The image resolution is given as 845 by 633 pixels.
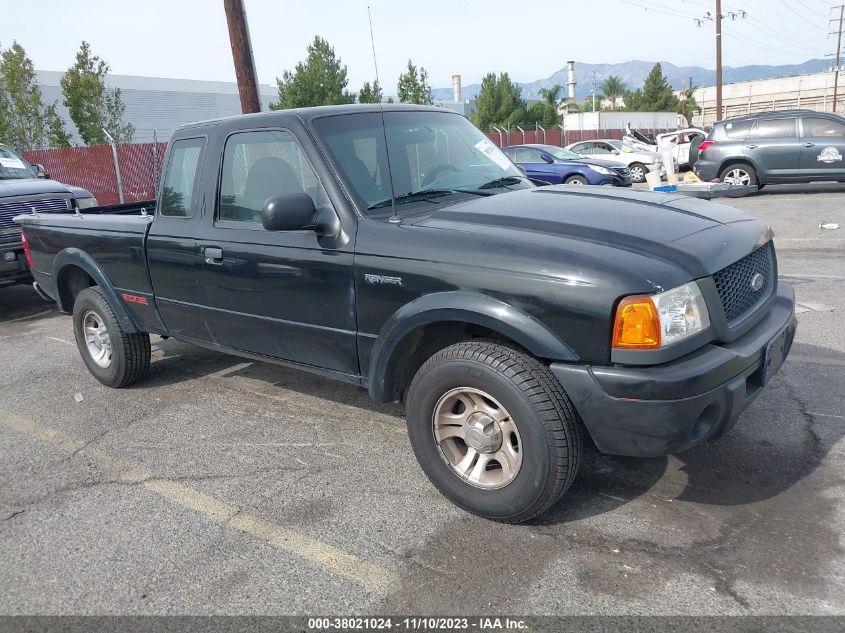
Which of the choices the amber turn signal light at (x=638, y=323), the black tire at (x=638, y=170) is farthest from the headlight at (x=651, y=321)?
the black tire at (x=638, y=170)

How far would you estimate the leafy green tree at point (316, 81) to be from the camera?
30.2 meters

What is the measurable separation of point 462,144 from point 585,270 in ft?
5.82

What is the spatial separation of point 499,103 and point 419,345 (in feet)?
160

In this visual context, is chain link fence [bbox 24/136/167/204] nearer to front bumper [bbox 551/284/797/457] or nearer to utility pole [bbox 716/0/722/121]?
front bumper [bbox 551/284/797/457]

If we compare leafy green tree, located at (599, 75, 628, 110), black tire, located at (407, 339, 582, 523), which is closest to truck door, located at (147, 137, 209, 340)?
black tire, located at (407, 339, 582, 523)

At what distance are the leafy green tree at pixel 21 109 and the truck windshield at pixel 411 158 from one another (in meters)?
23.2

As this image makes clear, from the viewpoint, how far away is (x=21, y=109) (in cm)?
2283

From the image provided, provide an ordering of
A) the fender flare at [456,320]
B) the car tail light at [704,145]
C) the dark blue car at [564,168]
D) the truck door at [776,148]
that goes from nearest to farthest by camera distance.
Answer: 1. the fender flare at [456,320]
2. the truck door at [776,148]
3. the car tail light at [704,145]
4. the dark blue car at [564,168]

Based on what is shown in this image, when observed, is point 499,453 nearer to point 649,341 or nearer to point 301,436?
point 649,341

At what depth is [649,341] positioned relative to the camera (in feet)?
8.88

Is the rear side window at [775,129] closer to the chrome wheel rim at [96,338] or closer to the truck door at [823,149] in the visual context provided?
the truck door at [823,149]

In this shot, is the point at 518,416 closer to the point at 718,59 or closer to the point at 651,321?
the point at 651,321

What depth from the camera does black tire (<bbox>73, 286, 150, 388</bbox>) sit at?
509 cm

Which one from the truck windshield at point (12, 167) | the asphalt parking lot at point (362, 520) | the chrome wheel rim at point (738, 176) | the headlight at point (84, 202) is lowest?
the asphalt parking lot at point (362, 520)
